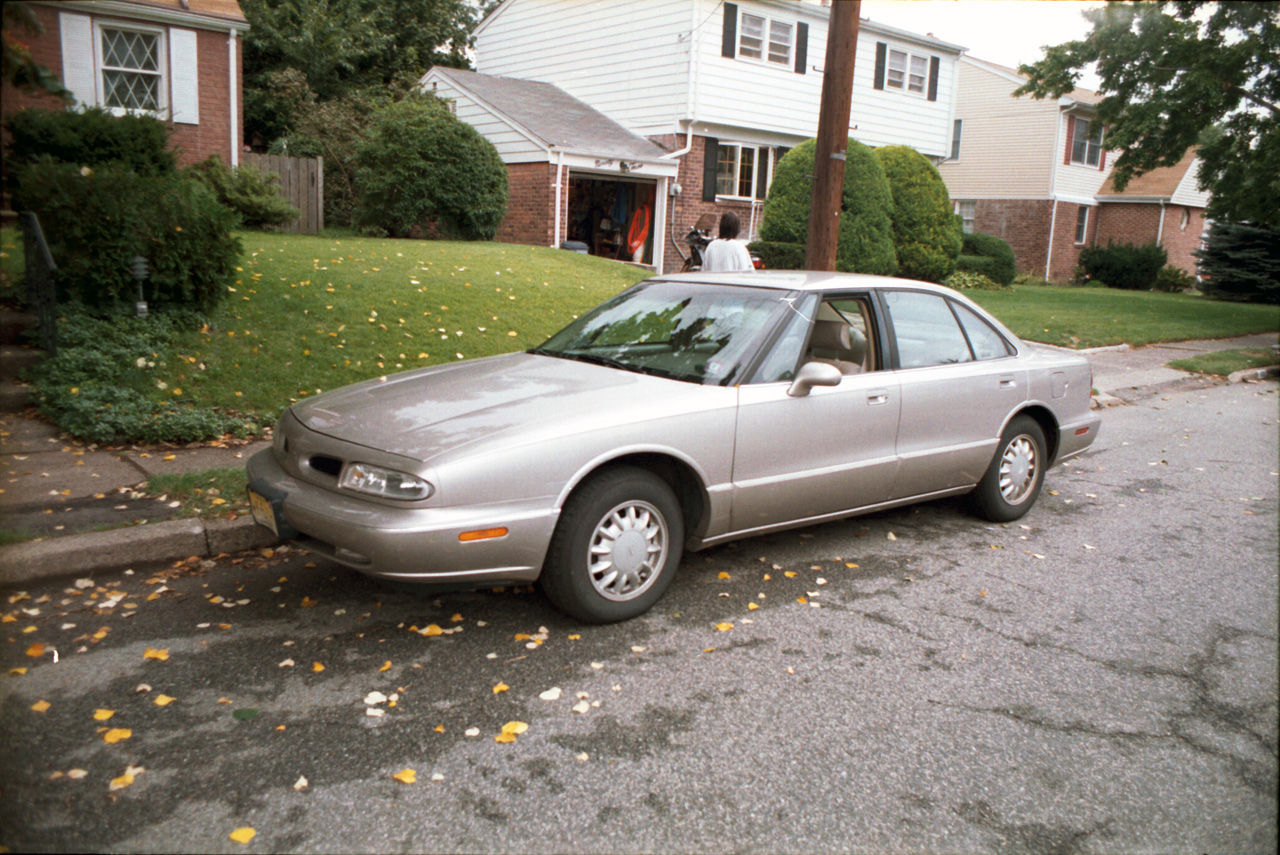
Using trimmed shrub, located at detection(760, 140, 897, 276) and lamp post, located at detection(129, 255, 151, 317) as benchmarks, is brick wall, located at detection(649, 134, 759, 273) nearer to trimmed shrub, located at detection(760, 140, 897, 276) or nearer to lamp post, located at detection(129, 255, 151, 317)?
trimmed shrub, located at detection(760, 140, 897, 276)

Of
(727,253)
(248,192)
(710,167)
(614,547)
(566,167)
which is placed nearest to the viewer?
(614,547)

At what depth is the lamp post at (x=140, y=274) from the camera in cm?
737

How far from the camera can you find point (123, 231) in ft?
24.1

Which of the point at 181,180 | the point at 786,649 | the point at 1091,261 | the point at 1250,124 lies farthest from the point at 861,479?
the point at 1091,261

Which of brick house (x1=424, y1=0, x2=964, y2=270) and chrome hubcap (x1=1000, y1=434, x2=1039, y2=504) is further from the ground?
brick house (x1=424, y1=0, x2=964, y2=270)

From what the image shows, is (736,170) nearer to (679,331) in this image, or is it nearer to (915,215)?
(915,215)

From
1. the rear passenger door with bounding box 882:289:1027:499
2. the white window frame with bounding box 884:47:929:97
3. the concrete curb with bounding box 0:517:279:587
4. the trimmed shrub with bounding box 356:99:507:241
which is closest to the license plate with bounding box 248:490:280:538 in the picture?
the concrete curb with bounding box 0:517:279:587

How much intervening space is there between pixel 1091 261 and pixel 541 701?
3289 cm

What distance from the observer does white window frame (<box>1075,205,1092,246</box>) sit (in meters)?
32.5

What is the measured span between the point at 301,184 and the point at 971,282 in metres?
16.3

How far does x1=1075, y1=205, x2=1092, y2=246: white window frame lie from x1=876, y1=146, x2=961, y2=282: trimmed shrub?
15.0 meters

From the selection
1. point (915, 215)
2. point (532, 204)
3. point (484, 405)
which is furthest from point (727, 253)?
point (915, 215)

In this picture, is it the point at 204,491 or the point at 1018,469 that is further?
the point at 1018,469

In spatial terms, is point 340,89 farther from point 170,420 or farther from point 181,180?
point 170,420
